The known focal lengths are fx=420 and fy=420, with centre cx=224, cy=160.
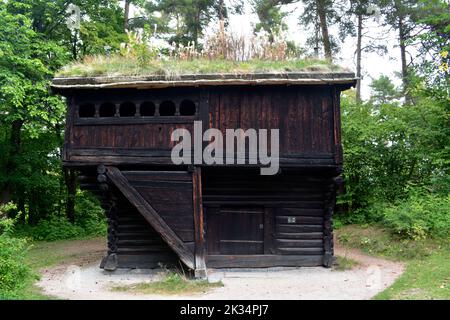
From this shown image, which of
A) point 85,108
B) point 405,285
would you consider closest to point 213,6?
point 85,108

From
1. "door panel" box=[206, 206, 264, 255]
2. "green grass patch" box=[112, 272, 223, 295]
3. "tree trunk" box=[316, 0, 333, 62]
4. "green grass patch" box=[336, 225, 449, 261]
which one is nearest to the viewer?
"green grass patch" box=[112, 272, 223, 295]

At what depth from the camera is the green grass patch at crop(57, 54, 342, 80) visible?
37.2 feet

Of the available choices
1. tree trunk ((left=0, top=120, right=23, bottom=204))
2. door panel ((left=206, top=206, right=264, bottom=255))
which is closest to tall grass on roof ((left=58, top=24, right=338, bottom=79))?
door panel ((left=206, top=206, right=264, bottom=255))

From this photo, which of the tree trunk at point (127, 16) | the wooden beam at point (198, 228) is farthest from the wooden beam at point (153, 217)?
the tree trunk at point (127, 16)

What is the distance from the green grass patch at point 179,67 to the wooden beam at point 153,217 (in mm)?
2827

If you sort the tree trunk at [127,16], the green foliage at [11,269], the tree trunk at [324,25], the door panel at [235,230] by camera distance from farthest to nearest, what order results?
the tree trunk at [127,16] → the tree trunk at [324,25] → the door panel at [235,230] → the green foliage at [11,269]

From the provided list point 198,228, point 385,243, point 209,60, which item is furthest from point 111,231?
point 385,243

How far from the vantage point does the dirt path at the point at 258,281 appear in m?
9.39

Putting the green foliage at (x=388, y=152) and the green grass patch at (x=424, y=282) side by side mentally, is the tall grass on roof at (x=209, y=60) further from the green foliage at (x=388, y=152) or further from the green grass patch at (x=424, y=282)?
the green foliage at (x=388, y=152)

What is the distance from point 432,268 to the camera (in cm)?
1080

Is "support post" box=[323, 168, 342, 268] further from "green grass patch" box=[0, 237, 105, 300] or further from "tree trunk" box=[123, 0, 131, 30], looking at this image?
"tree trunk" box=[123, 0, 131, 30]

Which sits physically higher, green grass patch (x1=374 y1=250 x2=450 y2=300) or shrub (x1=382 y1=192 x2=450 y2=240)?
shrub (x1=382 y1=192 x2=450 y2=240)

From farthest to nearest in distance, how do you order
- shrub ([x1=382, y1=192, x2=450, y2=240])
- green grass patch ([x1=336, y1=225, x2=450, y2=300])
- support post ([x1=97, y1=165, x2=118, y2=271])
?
shrub ([x1=382, y1=192, x2=450, y2=240]) < support post ([x1=97, y1=165, x2=118, y2=271]) < green grass patch ([x1=336, y1=225, x2=450, y2=300])
